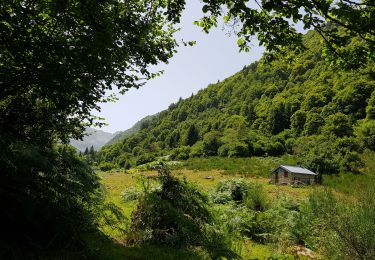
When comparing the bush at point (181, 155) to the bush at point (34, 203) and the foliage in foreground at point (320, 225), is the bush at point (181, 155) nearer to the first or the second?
the foliage in foreground at point (320, 225)

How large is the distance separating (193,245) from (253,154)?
65.6 metres

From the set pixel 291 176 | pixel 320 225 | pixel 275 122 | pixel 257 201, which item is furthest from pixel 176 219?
pixel 275 122

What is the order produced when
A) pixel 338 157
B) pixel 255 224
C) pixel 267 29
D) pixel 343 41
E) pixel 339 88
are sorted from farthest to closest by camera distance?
pixel 339 88 < pixel 338 157 < pixel 255 224 < pixel 267 29 < pixel 343 41

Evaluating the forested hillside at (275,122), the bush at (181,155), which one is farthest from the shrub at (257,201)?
the bush at (181,155)

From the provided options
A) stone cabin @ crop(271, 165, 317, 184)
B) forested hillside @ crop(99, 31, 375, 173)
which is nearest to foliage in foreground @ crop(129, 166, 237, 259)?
stone cabin @ crop(271, 165, 317, 184)

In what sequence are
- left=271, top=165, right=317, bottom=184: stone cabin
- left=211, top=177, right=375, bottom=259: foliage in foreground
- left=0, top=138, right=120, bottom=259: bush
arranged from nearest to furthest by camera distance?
left=0, top=138, right=120, bottom=259: bush, left=211, top=177, right=375, bottom=259: foliage in foreground, left=271, top=165, right=317, bottom=184: stone cabin

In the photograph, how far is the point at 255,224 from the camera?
42.0ft

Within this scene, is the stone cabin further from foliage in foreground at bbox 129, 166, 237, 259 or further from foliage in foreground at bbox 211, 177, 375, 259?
foliage in foreground at bbox 129, 166, 237, 259

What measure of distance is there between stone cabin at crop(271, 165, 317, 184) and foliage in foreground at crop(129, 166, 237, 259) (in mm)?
33100

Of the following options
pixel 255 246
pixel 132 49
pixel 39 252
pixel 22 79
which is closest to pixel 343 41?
pixel 132 49

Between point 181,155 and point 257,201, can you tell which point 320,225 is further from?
point 181,155

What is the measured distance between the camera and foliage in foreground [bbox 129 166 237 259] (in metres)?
8.67

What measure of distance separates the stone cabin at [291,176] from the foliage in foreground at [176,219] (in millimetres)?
33100

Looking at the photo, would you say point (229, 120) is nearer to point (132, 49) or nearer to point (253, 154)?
point (253, 154)
